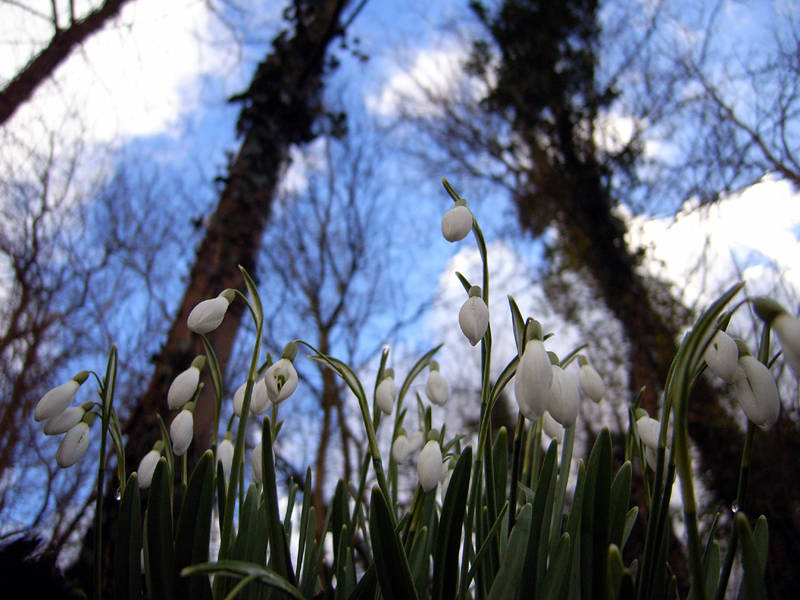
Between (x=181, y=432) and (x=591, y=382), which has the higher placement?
(x=591, y=382)

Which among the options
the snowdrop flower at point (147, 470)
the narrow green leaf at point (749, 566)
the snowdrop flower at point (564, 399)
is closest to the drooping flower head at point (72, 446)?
the snowdrop flower at point (147, 470)

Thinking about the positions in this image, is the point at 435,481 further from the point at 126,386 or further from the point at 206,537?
the point at 126,386

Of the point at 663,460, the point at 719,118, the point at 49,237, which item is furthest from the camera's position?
the point at 49,237

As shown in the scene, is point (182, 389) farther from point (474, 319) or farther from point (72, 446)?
point (474, 319)

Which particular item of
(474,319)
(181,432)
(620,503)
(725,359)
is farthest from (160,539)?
(725,359)

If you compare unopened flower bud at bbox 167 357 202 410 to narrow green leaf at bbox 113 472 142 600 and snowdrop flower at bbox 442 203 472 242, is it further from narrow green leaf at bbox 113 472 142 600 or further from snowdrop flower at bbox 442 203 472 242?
snowdrop flower at bbox 442 203 472 242

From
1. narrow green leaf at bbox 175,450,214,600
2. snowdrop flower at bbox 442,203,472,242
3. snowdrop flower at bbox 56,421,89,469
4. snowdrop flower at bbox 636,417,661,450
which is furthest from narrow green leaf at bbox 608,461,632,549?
snowdrop flower at bbox 56,421,89,469

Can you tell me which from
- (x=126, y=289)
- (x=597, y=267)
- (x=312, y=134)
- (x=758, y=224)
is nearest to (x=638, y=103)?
(x=597, y=267)
